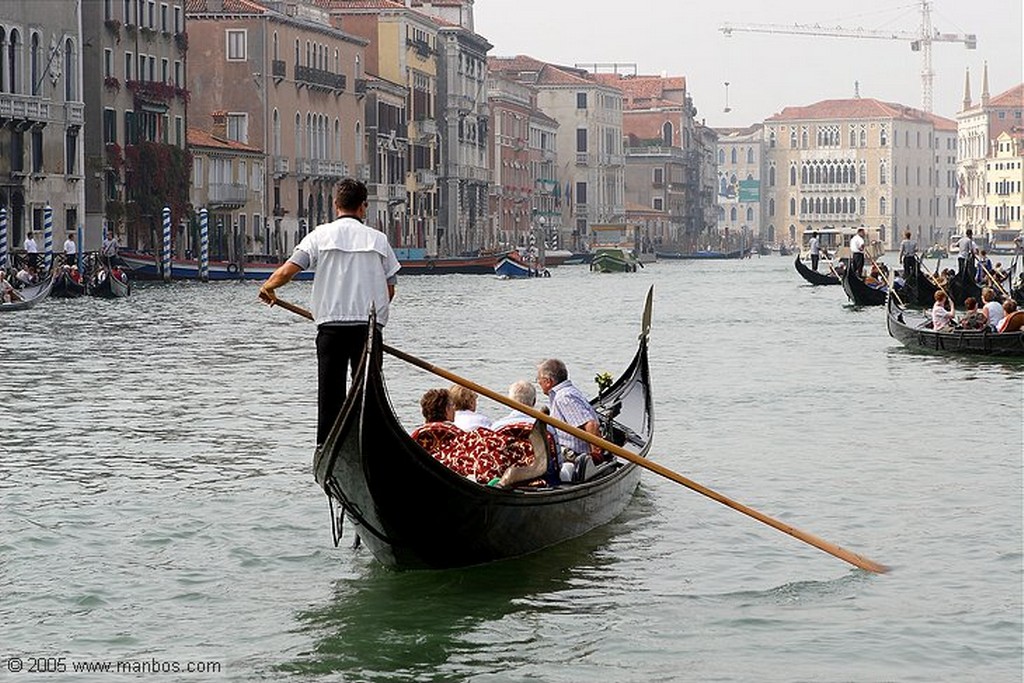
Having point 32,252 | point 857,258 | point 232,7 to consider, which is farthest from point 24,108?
point 857,258

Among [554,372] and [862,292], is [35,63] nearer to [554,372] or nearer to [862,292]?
[862,292]

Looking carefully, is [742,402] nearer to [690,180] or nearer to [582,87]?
[582,87]

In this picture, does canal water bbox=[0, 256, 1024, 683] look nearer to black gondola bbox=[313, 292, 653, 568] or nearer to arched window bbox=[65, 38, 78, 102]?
black gondola bbox=[313, 292, 653, 568]

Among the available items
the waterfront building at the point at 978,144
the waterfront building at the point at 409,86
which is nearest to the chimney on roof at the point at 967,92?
the waterfront building at the point at 978,144

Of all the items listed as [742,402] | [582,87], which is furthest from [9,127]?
[582,87]

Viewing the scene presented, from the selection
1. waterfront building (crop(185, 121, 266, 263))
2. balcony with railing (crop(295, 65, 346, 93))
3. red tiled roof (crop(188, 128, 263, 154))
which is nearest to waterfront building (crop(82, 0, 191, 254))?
red tiled roof (crop(188, 128, 263, 154))

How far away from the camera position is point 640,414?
9.61 metres

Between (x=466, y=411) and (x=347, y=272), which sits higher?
(x=347, y=272)

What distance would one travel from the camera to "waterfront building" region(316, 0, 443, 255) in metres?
52.0

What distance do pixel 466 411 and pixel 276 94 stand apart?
37.9m

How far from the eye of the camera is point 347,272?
615 centimetres

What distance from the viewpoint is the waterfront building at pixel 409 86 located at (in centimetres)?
5200

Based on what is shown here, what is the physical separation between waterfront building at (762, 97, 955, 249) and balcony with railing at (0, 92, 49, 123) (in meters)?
80.8

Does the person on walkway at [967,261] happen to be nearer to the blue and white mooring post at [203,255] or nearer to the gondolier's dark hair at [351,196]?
the blue and white mooring post at [203,255]
